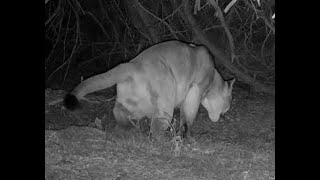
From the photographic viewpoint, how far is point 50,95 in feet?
29.8

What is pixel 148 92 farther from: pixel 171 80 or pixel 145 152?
pixel 145 152

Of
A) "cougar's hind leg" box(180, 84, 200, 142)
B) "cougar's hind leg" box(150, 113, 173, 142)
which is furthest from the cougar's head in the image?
"cougar's hind leg" box(150, 113, 173, 142)

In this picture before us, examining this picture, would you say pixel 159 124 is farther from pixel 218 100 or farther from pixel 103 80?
pixel 218 100

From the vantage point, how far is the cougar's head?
8.72m

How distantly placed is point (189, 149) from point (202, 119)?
3435 mm

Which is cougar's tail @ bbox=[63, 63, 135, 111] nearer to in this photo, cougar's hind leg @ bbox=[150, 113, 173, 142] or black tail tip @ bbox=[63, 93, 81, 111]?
black tail tip @ bbox=[63, 93, 81, 111]

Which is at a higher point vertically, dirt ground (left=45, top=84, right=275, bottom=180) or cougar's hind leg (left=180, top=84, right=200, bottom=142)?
cougar's hind leg (left=180, top=84, right=200, bottom=142)

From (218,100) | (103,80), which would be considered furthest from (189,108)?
(103,80)

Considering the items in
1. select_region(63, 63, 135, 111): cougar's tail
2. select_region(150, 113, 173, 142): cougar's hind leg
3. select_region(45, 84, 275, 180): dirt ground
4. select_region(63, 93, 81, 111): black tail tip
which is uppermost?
select_region(63, 63, 135, 111): cougar's tail

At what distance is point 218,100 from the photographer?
8820 millimetres

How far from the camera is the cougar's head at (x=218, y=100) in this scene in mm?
8719

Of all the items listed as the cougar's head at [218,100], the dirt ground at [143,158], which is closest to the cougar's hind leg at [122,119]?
the dirt ground at [143,158]
